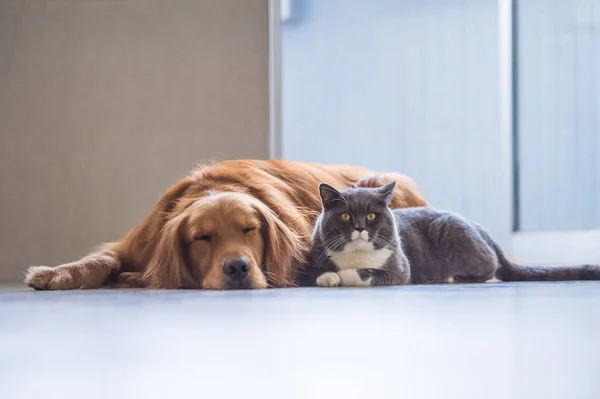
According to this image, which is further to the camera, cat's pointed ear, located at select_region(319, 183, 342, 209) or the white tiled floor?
cat's pointed ear, located at select_region(319, 183, 342, 209)

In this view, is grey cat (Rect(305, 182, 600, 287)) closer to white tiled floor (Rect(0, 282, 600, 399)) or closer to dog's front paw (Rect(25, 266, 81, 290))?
white tiled floor (Rect(0, 282, 600, 399))

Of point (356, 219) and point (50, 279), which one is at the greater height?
point (356, 219)

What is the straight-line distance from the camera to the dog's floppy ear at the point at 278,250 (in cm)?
260

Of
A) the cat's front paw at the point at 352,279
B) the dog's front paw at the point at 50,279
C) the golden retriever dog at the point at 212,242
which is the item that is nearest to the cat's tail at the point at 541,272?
the cat's front paw at the point at 352,279

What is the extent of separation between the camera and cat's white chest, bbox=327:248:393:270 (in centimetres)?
255

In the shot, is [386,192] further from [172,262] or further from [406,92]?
[406,92]

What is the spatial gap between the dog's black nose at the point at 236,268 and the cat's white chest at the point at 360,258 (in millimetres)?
301

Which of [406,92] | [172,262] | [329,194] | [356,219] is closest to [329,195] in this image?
[329,194]

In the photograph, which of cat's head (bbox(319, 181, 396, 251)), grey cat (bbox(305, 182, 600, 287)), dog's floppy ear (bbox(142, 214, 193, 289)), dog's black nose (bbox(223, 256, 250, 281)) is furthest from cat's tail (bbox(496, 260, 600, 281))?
dog's floppy ear (bbox(142, 214, 193, 289))

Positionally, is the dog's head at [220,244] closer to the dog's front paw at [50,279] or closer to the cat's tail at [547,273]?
the dog's front paw at [50,279]

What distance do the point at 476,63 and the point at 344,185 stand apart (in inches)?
64.1

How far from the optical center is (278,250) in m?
2.62

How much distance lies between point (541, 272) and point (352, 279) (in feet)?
2.41

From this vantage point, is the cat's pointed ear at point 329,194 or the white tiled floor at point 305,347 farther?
the cat's pointed ear at point 329,194
